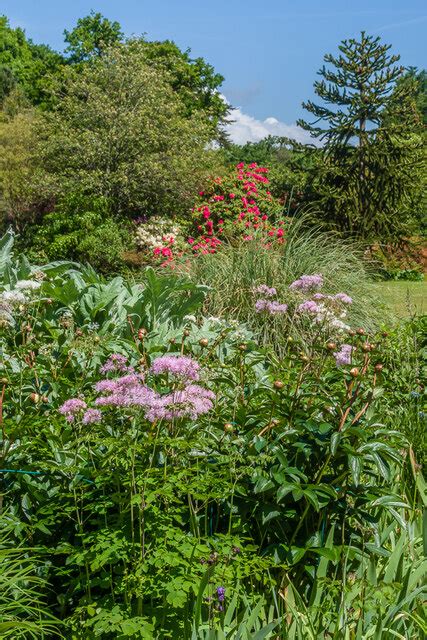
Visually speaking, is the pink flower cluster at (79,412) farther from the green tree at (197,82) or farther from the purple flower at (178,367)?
the green tree at (197,82)

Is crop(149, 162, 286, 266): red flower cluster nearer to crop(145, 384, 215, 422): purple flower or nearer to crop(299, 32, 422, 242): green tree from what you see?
crop(299, 32, 422, 242): green tree

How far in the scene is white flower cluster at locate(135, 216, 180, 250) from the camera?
15.9 metres

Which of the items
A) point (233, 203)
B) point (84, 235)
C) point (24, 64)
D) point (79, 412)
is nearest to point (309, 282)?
point (79, 412)

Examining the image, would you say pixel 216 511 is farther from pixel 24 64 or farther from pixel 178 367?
pixel 24 64

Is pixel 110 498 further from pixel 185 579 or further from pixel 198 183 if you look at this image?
pixel 198 183

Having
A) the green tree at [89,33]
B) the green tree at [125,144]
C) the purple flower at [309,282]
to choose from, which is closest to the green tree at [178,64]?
the green tree at [89,33]

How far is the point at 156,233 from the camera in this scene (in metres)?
16.6

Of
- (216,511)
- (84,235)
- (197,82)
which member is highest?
(197,82)

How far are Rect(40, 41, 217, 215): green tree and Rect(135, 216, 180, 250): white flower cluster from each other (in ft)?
2.51

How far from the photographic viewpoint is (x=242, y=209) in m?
15.5

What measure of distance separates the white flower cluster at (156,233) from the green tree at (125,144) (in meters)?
0.77

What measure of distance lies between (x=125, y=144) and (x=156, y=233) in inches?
86.6

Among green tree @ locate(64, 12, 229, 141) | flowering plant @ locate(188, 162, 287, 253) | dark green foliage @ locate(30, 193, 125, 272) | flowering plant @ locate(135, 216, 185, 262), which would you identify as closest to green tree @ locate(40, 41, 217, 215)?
dark green foliage @ locate(30, 193, 125, 272)

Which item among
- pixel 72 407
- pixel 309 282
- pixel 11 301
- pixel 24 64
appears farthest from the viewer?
pixel 24 64
